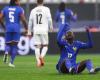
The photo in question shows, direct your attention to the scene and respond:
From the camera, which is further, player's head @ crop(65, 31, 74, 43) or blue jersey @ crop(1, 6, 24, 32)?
blue jersey @ crop(1, 6, 24, 32)

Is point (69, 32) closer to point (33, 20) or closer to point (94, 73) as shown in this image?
point (94, 73)

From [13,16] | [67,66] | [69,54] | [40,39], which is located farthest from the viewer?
[13,16]

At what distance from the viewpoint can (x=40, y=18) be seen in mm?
21688

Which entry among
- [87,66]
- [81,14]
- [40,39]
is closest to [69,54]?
[87,66]

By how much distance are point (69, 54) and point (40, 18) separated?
385cm

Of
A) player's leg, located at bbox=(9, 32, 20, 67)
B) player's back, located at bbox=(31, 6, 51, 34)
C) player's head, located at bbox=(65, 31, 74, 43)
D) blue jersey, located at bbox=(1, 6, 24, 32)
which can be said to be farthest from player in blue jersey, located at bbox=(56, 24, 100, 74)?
blue jersey, located at bbox=(1, 6, 24, 32)

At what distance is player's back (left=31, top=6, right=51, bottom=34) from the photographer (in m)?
21.7

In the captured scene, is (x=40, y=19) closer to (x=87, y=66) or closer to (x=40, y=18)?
(x=40, y=18)

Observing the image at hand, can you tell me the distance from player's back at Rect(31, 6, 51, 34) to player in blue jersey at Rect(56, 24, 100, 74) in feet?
12.2

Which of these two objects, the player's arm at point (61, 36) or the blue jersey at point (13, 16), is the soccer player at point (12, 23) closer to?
the blue jersey at point (13, 16)

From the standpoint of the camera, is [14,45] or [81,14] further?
[81,14]

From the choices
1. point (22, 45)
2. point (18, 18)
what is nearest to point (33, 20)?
point (18, 18)

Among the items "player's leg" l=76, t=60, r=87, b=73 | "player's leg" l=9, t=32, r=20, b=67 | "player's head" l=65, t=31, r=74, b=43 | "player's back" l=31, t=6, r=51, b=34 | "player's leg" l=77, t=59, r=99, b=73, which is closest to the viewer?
"player's leg" l=77, t=59, r=99, b=73

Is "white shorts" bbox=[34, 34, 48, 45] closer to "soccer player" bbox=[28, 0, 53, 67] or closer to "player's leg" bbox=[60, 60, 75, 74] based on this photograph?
"soccer player" bbox=[28, 0, 53, 67]
